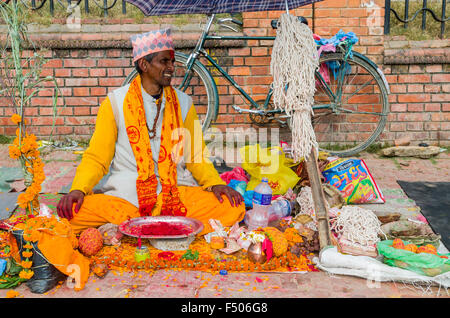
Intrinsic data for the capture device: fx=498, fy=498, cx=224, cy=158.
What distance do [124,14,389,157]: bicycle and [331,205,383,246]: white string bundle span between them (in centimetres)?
203

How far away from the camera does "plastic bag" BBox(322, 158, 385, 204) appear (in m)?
4.51

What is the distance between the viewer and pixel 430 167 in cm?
562

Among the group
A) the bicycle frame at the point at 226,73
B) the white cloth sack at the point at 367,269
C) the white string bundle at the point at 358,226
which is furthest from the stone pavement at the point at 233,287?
the bicycle frame at the point at 226,73

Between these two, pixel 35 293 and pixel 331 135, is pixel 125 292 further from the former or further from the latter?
pixel 331 135

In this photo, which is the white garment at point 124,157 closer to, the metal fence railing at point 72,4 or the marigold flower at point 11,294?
the marigold flower at point 11,294

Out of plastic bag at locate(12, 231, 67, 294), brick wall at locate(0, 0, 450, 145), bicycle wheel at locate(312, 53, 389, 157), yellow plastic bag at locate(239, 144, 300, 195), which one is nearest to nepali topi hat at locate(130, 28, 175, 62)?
yellow plastic bag at locate(239, 144, 300, 195)

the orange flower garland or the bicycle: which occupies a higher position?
the bicycle

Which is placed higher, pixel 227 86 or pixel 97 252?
pixel 227 86

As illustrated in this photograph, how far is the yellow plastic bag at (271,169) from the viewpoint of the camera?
453 cm

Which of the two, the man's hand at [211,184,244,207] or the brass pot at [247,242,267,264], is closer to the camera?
the brass pot at [247,242,267,264]

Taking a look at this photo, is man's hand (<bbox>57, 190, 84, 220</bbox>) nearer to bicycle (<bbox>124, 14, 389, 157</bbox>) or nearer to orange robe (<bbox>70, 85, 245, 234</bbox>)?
orange robe (<bbox>70, 85, 245, 234</bbox>)

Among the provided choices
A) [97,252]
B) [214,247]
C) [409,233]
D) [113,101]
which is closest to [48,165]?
[113,101]

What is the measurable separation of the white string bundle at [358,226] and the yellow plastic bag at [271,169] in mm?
743

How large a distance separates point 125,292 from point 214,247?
809mm
